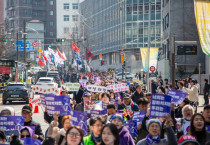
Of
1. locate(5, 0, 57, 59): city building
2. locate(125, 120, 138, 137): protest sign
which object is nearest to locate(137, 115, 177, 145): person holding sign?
locate(125, 120, 138, 137): protest sign

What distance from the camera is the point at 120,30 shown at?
87.0 metres

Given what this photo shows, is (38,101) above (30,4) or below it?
below

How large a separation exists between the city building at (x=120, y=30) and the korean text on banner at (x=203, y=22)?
57150 millimetres

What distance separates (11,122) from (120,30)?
258 ft

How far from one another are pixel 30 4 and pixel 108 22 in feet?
109

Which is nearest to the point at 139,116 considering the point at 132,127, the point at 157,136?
the point at 132,127

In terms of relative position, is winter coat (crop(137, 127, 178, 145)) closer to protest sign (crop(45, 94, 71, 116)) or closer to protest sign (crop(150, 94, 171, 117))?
protest sign (crop(150, 94, 171, 117))

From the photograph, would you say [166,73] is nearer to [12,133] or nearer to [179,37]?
[179,37]

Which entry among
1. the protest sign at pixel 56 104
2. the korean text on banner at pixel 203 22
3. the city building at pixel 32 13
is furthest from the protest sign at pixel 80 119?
the city building at pixel 32 13

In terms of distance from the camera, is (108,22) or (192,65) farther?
(108,22)

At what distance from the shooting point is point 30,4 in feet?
400

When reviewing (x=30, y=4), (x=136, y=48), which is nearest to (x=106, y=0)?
(x=136, y=48)

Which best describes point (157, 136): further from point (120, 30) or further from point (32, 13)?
point (32, 13)

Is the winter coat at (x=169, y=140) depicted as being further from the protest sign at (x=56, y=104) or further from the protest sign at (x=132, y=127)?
the protest sign at (x=56, y=104)
